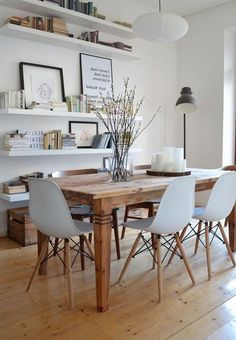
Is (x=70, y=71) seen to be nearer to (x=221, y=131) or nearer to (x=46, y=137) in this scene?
(x=46, y=137)

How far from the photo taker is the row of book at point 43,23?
11.3 ft

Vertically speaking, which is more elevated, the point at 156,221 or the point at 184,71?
the point at 184,71

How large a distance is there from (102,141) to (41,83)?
3.23ft

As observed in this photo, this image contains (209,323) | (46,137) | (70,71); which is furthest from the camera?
(70,71)

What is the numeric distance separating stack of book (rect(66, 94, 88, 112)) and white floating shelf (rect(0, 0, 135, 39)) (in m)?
0.86

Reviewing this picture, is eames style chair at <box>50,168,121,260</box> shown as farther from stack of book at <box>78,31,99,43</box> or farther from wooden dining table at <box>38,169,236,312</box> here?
stack of book at <box>78,31,99,43</box>

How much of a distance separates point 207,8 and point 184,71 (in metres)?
0.94

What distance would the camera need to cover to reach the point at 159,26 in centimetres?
254

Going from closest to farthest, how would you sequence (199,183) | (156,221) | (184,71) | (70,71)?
(156,221)
(199,183)
(70,71)
(184,71)

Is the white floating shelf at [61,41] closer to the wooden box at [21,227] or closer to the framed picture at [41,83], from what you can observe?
the framed picture at [41,83]

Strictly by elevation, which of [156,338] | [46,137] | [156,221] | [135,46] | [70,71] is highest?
[135,46]

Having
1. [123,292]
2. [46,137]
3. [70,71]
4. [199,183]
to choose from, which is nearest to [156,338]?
[123,292]

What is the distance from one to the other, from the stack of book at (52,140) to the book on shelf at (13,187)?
0.50m

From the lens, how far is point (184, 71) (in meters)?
5.46
